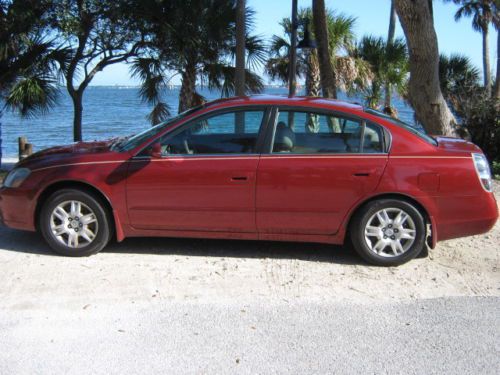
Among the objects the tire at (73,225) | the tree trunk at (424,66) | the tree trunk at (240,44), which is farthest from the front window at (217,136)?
the tree trunk at (240,44)

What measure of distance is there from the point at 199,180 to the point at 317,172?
3.46ft

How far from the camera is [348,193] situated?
188 inches

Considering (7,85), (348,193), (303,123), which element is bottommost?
(348,193)

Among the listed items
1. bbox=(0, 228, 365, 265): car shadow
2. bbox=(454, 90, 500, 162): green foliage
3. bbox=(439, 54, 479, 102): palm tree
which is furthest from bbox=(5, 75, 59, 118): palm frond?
bbox=(439, 54, 479, 102): palm tree

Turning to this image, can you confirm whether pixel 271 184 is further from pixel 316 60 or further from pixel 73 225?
pixel 316 60

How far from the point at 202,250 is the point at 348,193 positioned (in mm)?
1564

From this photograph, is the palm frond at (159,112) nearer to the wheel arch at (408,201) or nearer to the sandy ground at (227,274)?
the sandy ground at (227,274)

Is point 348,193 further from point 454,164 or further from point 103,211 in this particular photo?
point 103,211

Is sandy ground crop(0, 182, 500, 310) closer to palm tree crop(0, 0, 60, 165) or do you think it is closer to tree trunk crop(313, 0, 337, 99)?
palm tree crop(0, 0, 60, 165)

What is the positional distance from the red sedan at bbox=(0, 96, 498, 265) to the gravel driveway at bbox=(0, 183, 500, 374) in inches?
12.1

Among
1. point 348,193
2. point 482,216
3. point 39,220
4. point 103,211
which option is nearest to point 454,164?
point 482,216

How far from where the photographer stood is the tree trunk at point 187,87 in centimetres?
1154

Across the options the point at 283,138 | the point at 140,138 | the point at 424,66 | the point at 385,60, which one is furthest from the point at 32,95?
the point at 385,60

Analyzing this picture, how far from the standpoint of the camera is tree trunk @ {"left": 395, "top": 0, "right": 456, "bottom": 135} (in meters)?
8.37
